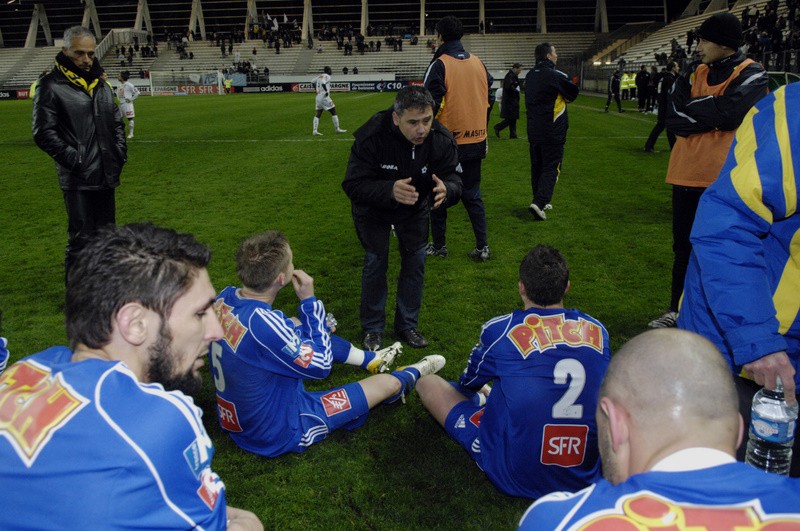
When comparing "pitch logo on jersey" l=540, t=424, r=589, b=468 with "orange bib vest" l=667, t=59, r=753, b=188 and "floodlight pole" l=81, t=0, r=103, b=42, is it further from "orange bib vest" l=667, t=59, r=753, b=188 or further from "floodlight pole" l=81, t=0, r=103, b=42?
"floodlight pole" l=81, t=0, r=103, b=42

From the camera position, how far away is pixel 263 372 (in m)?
3.21

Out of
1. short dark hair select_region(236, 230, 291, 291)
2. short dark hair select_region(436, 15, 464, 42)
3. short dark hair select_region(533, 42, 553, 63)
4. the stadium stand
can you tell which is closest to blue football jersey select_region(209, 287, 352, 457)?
short dark hair select_region(236, 230, 291, 291)

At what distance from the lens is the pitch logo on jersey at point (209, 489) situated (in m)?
1.62

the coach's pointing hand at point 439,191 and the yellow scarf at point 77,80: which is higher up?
the yellow scarf at point 77,80

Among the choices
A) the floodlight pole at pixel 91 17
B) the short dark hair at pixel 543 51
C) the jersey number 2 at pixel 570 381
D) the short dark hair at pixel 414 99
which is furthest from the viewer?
the floodlight pole at pixel 91 17

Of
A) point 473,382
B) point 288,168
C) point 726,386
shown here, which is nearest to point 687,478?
point 726,386

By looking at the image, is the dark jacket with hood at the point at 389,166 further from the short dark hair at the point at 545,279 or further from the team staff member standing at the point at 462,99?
the team staff member standing at the point at 462,99

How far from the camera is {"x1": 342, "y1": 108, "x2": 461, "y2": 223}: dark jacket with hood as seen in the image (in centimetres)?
437

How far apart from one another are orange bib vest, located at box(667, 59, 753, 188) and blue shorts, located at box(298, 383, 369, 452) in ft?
9.40

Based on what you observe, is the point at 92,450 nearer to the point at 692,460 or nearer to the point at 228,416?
the point at 692,460

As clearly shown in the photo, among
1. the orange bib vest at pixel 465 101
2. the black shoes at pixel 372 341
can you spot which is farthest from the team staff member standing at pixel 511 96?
the black shoes at pixel 372 341

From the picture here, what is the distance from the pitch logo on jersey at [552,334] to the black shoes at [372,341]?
2023 mm

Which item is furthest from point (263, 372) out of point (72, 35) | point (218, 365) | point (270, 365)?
point (72, 35)

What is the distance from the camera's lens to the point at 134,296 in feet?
5.47
